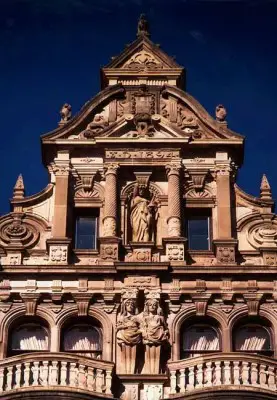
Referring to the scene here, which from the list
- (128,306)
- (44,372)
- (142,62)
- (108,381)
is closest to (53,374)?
(44,372)

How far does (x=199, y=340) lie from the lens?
3081cm

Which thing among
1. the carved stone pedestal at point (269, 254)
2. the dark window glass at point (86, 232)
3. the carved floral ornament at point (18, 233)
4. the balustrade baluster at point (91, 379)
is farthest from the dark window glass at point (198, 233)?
the balustrade baluster at point (91, 379)

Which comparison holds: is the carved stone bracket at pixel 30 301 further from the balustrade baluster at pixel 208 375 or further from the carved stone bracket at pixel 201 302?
the balustrade baluster at pixel 208 375

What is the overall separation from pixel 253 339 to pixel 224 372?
92.6 inches

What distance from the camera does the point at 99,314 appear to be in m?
30.7

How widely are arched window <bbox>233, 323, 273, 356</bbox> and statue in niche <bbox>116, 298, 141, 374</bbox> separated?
2483 millimetres

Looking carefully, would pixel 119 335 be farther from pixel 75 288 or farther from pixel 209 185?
pixel 209 185

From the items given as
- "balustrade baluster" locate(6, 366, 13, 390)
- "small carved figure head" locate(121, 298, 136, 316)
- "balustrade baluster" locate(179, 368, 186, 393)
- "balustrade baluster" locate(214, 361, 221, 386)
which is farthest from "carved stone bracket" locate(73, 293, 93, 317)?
"balustrade baluster" locate(214, 361, 221, 386)

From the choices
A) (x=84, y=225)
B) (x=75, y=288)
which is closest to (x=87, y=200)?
(x=84, y=225)

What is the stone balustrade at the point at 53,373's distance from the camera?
28.6 metres

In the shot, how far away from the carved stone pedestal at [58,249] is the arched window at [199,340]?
3455 millimetres

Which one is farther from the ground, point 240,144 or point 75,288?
point 240,144

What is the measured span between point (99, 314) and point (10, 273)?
2.39m

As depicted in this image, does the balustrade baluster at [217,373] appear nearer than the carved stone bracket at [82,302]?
Yes
